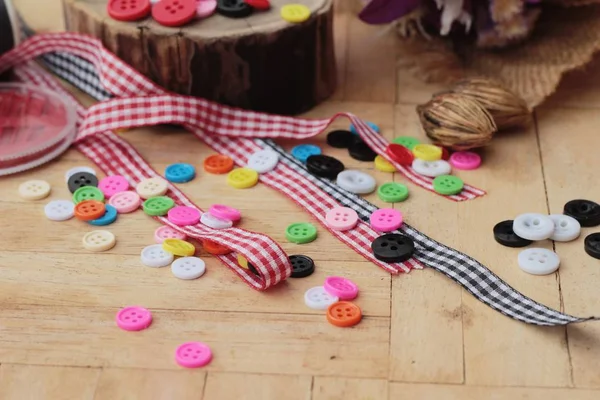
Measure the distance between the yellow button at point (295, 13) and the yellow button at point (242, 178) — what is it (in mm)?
263

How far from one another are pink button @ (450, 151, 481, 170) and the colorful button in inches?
25.1

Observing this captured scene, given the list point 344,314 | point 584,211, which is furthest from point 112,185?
point 584,211

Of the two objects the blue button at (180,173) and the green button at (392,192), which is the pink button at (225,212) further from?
the green button at (392,192)

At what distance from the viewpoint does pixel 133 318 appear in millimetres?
1196

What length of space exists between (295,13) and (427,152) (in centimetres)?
32

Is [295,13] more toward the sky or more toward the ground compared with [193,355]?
more toward the sky

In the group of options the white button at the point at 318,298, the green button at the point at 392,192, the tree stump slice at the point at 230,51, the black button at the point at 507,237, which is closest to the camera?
the white button at the point at 318,298

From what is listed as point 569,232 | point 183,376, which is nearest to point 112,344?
point 183,376

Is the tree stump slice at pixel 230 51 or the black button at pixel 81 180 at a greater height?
the tree stump slice at pixel 230 51

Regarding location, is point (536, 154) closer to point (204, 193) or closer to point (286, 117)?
point (286, 117)

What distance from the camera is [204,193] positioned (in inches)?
57.5

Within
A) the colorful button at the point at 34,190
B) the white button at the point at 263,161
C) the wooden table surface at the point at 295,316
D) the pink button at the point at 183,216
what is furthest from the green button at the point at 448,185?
the colorful button at the point at 34,190

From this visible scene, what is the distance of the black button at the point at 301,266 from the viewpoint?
1272 mm

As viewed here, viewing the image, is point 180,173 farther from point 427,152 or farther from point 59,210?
point 427,152
